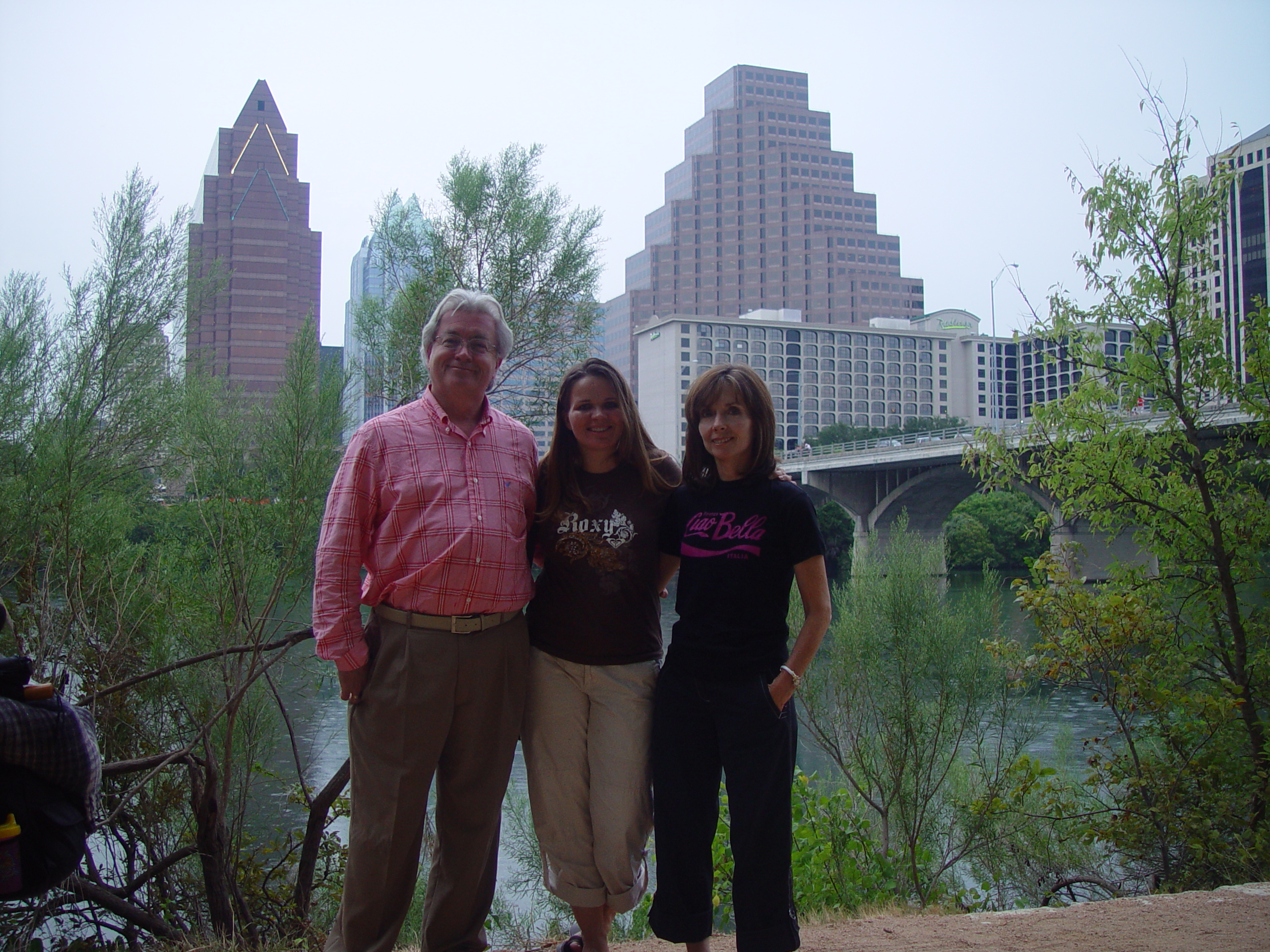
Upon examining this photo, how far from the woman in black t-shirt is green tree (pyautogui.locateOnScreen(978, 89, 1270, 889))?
10.1ft

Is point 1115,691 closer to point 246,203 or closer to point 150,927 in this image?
point 150,927

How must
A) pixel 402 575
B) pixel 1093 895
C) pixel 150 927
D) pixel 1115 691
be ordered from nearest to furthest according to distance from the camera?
1. pixel 402 575
2. pixel 150 927
3. pixel 1115 691
4. pixel 1093 895

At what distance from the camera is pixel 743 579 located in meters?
2.05

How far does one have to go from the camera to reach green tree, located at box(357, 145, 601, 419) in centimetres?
948

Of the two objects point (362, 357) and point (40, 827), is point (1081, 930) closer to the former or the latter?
point (40, 827)

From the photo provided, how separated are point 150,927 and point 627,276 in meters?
91.4

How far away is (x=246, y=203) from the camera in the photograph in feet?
50.8

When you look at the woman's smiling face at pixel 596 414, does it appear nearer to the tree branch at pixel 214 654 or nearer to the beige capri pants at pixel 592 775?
the beige capri pants at pixel 592 775

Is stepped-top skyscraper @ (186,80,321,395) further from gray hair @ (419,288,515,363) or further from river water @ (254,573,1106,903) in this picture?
gray hair @ (419,288,515,363)

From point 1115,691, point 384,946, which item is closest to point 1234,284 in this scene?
point 1115,691

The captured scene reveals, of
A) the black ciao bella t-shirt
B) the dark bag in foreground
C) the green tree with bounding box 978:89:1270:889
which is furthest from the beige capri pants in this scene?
the green tree with bounding box 978:89:1270:889

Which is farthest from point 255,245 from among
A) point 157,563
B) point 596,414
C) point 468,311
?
point 596,414

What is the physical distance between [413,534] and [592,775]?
0.72 metres

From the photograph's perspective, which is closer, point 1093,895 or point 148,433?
point 1093,895
